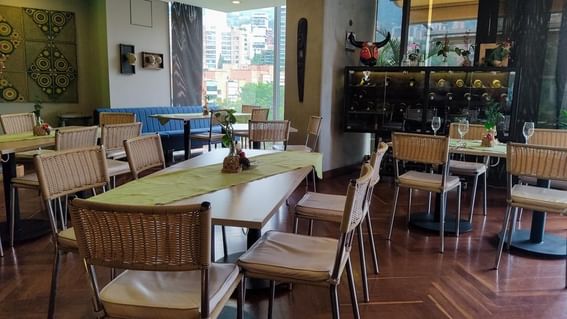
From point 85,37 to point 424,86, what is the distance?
17.0ft

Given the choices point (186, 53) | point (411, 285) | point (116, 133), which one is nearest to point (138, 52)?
point (186, 53)

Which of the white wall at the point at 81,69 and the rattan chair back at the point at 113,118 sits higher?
the white wall at the point at 81,69

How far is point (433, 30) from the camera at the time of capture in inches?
227

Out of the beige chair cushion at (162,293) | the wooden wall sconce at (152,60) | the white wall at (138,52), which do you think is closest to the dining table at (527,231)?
the beige chair cushion at (162,293)

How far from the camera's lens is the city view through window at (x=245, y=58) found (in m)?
8.07

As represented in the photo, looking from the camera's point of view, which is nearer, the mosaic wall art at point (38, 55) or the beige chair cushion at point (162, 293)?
the beige chair cushion at point (162, 293)

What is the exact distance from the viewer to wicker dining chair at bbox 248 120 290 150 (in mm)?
Answer: 4180

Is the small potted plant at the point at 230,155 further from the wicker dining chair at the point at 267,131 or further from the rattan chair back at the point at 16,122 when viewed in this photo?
the rattan chair back at the point at 16,122

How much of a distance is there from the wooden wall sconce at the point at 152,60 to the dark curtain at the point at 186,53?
31 cm

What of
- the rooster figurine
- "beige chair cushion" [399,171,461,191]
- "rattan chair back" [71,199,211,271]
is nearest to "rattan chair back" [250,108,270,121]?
the rooster figurine

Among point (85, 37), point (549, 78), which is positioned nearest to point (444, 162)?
point (549, 78)

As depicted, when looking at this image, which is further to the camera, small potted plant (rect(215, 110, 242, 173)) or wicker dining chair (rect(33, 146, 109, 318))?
small potted plant (rect(215, 110, 242, 173))

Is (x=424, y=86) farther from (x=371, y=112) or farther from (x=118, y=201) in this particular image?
(x=118, y=201)

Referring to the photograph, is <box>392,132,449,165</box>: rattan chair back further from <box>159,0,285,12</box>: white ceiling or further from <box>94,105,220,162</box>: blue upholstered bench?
<box>159,0,285,12</box>: white ceiling
